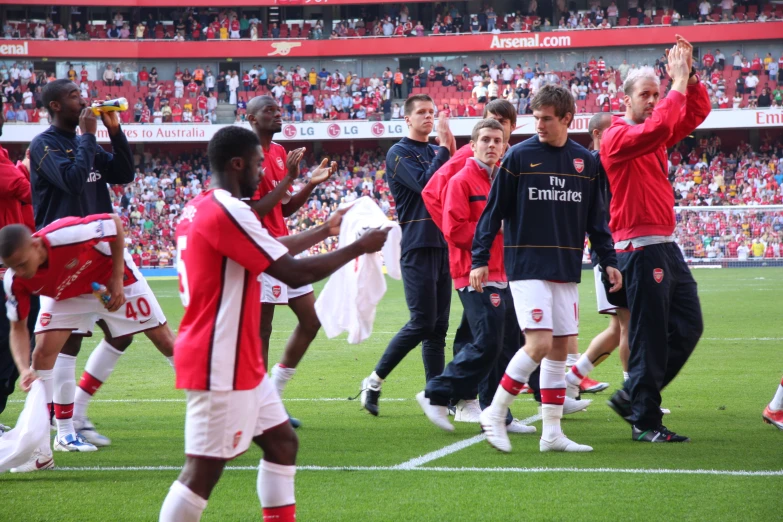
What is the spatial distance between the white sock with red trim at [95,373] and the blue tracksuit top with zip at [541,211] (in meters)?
2.69

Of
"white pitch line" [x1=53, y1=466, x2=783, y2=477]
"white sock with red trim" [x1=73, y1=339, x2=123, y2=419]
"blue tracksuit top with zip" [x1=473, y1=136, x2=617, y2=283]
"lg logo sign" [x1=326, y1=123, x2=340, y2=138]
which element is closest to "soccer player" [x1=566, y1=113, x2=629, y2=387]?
"blue tracksuit top with zip" [x1=473, y1=136, x2=617, y2=283]

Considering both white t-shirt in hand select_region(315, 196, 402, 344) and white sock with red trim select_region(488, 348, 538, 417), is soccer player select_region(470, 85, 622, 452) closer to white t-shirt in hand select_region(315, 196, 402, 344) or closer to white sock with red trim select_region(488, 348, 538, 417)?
white sock with red trim select_region(488, 348, 538, 417)

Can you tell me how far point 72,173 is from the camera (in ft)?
19.3

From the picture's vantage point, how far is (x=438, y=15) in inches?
1780

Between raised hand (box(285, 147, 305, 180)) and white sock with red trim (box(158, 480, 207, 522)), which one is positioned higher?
raised hand (box(285, 147, 305, 180))

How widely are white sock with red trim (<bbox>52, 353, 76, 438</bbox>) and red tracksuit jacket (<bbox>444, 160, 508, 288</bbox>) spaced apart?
9.08ft

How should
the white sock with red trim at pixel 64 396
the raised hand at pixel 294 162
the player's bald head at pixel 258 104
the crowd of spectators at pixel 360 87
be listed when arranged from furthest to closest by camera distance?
1. the crowd of spectators at pixel 360 87
2. the player's bald head at pixel 258 104
3. the white sock with red trim at pixel 64 396
4. the raised hand at pixel 294 162

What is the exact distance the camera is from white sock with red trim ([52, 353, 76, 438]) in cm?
593

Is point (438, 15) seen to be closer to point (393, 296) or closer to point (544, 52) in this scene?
point (544, 52)

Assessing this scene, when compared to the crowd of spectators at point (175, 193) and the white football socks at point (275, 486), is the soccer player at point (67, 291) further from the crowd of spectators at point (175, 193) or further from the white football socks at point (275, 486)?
the crowd of spectators at point (175, 193)

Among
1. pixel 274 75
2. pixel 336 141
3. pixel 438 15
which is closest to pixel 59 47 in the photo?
pixel 274 75

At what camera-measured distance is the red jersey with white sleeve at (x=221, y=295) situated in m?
3.21

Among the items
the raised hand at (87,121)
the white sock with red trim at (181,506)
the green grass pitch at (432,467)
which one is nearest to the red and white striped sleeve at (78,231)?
the raised hand at (87,121)

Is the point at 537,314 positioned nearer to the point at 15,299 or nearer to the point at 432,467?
the point at 432,467
